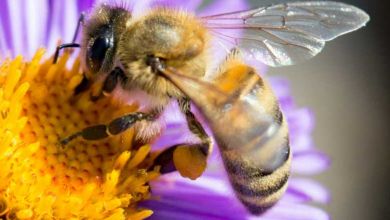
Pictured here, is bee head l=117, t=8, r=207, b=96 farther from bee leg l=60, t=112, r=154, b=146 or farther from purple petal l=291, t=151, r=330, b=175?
purple petal l=291, t=151, r=330, b=175

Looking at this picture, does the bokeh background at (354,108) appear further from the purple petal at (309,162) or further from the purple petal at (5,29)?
the purple petal at (5,29)

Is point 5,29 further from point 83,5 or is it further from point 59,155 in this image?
point 59,155

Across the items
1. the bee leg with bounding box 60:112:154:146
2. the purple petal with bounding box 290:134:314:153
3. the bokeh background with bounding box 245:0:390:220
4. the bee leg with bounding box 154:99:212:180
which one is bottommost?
the bokeh background with bounding box 245:0:390:220

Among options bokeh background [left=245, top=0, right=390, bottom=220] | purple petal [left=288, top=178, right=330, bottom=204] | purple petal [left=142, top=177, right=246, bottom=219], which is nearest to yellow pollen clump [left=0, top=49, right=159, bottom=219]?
purple petal [left=142, top=177, right=246, bottom=219]

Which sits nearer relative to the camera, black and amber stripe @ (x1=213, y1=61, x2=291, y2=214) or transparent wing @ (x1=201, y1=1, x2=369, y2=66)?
black and amber stripe @ (x1=213, y1=61, x2=291, y2=214)

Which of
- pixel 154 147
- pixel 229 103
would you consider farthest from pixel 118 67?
pixel 154 147
